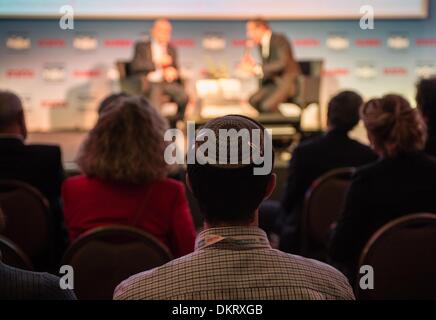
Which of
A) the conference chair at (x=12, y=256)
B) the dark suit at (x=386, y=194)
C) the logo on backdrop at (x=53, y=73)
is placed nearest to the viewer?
the conference chair at (x=12, y=256)

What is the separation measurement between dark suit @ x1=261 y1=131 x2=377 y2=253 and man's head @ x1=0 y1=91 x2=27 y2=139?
117 cm

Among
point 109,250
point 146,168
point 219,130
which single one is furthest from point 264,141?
point 146,168

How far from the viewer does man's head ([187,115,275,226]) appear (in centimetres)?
99

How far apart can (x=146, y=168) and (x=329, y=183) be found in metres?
0.82

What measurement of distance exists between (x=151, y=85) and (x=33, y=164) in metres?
3.31

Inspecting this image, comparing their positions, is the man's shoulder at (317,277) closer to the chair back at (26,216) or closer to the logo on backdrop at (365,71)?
the chair back at (26,216)

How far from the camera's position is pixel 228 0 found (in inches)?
257

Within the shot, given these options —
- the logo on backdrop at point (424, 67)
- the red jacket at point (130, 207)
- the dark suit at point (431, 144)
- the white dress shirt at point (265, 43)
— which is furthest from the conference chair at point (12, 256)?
the logo on backdrop at point (424, 67)

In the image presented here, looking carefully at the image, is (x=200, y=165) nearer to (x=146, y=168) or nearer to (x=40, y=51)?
(x=146, y=168)

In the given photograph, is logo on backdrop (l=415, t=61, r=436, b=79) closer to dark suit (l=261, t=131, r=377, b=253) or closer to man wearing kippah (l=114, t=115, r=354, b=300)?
dark suit (l=261, t=131, r=377, b=253)

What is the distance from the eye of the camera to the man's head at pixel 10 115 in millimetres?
2209

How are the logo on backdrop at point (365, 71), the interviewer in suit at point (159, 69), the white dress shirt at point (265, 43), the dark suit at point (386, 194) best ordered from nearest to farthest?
the dark suit at point (386, 194) → the interviewer in suit at point (159, 69) → the white dress shirt at point (265, 43) → the logo on backdrop at point (365, 71)

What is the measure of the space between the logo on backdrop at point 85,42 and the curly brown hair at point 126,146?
5.00 m
